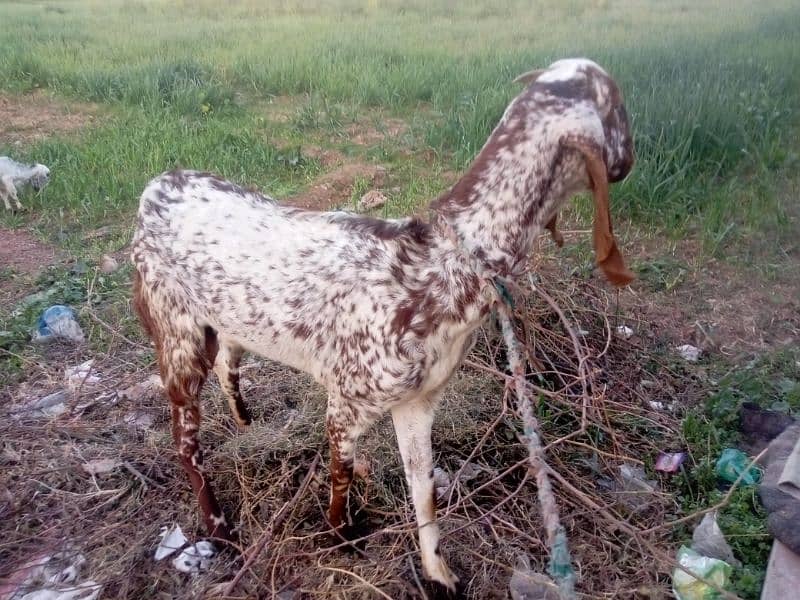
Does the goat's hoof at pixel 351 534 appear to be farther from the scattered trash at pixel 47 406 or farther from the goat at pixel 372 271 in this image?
the scattered trash at pixel 47 406

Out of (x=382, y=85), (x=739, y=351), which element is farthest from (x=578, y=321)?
(x=382, y=85)

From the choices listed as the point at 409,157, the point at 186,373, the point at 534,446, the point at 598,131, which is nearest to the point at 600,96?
the point at 598,131

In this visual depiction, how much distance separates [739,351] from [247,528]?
2720 millimetres

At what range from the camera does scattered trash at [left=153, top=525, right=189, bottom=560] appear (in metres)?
2.83

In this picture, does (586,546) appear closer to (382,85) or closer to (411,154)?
(411,154)

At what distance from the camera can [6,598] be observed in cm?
262

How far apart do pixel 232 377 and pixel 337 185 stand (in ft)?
9.96

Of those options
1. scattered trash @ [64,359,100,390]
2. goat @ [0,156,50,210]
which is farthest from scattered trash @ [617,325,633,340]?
goat @ [0,156,50,210]

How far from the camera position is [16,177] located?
5902 mm

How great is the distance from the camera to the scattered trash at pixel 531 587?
100.0 inches

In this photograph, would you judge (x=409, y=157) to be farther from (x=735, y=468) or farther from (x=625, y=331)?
(x=735, y=468)

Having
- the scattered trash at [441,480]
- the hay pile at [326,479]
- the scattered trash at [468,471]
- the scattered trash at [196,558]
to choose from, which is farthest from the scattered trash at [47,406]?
the scattered trash at [468,471]

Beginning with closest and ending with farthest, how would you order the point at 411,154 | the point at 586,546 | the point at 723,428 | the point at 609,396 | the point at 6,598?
1. the point at 6,598
2. the point at 586,546
3. the point at 723,428
4. the point at 609,396
5. the point at 411,154

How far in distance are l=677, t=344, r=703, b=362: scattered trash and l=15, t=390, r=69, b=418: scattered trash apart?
3.18 m
